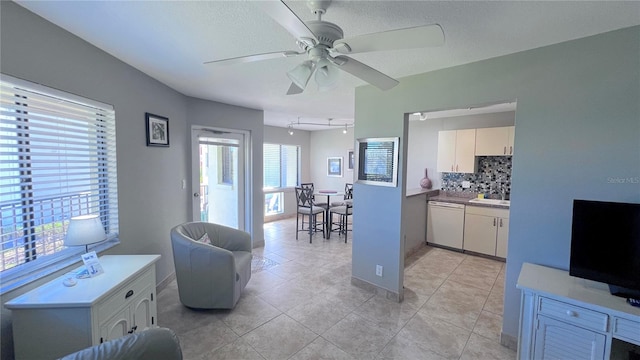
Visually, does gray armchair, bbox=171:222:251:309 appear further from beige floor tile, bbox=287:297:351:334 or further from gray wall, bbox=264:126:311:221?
gray wall, bbox=264:126:311:221

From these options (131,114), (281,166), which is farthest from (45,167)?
(281,166)

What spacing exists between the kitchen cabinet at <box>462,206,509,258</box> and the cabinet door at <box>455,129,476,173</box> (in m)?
0.78

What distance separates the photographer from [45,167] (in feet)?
5.75

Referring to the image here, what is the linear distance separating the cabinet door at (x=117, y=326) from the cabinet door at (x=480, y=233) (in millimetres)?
4479

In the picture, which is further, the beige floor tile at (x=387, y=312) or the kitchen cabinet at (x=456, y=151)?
the kitchen cabinet at (x=456, y=151)

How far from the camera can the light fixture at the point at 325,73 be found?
142 cm

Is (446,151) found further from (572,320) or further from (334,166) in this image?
(572,320)

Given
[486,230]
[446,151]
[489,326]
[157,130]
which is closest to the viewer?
[489,326]

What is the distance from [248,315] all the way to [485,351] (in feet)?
6.96

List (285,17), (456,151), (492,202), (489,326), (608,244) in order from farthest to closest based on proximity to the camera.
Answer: (456,151) < (492,202) < (489,326) < (608,244) < (285,17)

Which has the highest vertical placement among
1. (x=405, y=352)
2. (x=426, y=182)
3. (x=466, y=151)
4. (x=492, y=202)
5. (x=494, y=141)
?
(x=494, y=141)

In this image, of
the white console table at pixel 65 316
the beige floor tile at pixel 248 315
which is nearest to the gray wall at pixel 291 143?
the beige floor tile at pixel 248 315

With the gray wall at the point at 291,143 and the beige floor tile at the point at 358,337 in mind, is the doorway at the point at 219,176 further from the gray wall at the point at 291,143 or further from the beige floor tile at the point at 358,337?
the beige floor tile at the point at 358,337

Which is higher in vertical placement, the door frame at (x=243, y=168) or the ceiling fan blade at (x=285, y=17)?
the ceiling fan blade at (x=285, y=17)
